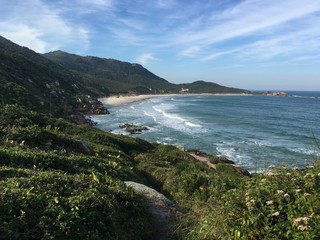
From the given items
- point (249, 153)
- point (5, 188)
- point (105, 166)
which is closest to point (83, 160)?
point (105, 166)

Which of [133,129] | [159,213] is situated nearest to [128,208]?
[159,213]

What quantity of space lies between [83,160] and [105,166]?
0.84m

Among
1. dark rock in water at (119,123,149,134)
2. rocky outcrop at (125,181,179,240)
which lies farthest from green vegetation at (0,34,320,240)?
dark rock in water at (119,123,149,134)

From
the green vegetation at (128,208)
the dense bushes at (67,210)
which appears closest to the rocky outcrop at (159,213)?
the green vegetation at (128,208)

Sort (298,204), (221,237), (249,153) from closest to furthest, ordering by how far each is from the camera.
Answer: (298,204)
(221,237)
(249,153)

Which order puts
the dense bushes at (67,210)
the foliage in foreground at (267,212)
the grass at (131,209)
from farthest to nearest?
1. the dense bushes at (67,210)
2. the grass at (131,209)
3. the foliage in foreground at (267,212)

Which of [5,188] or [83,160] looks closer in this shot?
[5,188]

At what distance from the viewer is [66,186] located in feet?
23.0

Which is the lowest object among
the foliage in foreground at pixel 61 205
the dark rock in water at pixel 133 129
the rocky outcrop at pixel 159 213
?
the dark rock in water at pixel 133 129

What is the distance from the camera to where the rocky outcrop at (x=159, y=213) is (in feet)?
23.4

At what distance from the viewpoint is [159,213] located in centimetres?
793

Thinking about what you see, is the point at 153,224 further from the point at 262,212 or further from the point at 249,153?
the point at 249,153

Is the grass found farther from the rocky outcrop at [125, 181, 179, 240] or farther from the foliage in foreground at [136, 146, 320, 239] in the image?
the rocky outcrop at [125, 181, 179, 240]

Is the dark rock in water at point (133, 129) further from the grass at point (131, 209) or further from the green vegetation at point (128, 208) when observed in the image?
the grass at point (131, 209)
